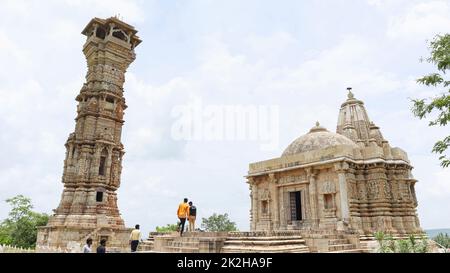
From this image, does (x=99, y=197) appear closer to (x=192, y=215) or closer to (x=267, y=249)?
(x=192, y=215)

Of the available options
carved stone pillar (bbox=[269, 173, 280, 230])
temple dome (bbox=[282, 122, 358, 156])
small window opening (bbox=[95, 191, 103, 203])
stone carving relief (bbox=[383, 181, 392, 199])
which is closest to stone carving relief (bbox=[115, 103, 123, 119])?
small window opening (bbox=[95, 191, 103, 203])

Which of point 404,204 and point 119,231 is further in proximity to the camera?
point 119,231

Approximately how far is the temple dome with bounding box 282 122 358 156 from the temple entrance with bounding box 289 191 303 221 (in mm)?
2645

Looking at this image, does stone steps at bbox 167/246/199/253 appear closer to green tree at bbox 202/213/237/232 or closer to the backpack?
the backpack

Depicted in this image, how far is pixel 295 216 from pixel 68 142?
1959cm

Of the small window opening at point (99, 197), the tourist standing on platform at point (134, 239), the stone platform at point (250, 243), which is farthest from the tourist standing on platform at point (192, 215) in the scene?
the small window opening at point (99, 197)

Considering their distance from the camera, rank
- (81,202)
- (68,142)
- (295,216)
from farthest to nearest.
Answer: (68,142) → (81,202) → (295,216)

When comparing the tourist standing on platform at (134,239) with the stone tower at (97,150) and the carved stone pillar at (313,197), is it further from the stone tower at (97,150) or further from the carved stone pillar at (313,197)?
the stone tower at (97,150)

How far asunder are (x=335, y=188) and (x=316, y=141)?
11.5 feet

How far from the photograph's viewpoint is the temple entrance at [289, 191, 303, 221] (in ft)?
58.3

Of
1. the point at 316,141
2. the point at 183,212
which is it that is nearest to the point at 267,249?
the point at 183,212
